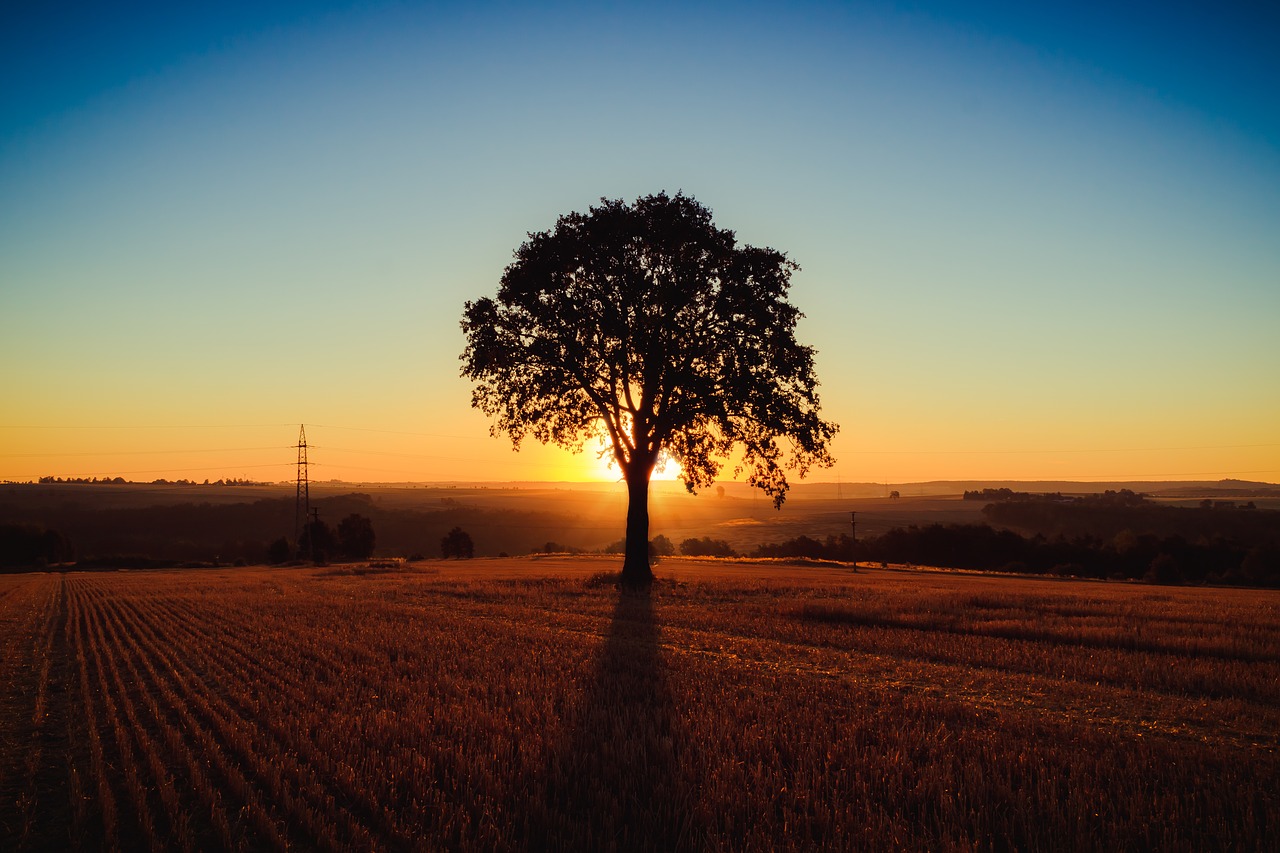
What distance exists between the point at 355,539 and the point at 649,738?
316 feet

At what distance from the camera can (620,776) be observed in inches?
256

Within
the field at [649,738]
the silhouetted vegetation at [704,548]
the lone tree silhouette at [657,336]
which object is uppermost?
the lone tree silhouette at [657,336]

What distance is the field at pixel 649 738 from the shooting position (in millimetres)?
5566

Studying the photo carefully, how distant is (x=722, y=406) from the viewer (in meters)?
25.1

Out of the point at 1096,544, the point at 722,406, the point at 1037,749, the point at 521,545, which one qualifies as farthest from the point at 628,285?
the point at 521,545

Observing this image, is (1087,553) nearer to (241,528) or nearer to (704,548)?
(704,548)

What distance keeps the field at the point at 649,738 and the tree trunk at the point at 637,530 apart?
10222mm

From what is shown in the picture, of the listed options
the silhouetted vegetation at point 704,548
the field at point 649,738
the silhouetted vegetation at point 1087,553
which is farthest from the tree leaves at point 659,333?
the silhouetted vegetation at point 704,548

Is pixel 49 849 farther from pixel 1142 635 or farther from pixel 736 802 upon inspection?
pixel 1142 635

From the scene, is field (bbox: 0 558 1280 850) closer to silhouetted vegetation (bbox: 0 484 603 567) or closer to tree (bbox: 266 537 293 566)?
tree (bbox: 266 537 293 566)

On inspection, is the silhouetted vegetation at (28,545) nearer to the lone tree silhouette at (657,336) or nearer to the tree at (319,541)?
the tree at (319,541)

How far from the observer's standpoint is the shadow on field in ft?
17.6

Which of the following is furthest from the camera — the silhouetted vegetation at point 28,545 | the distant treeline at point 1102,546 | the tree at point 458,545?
the tree at point 458,545

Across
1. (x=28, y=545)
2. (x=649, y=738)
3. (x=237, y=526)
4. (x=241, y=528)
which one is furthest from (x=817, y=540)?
(x=237, y=526)
